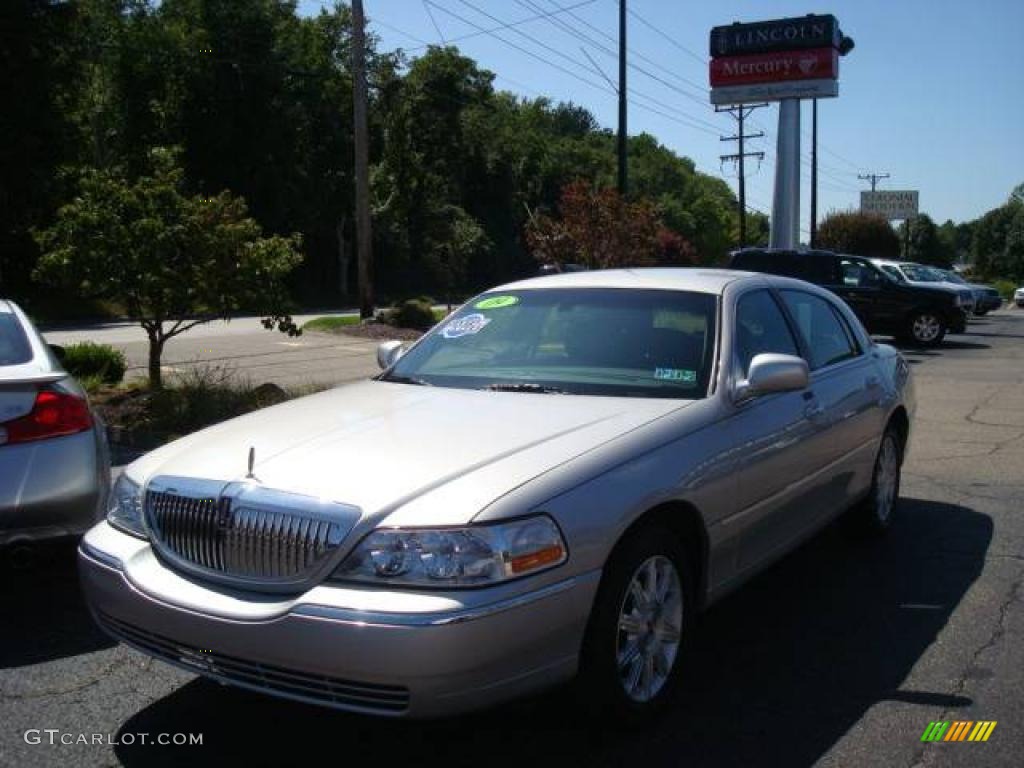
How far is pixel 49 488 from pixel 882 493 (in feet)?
14.8

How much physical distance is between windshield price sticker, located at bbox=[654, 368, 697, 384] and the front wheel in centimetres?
1896

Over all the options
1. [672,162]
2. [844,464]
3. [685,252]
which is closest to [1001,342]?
[685,252]

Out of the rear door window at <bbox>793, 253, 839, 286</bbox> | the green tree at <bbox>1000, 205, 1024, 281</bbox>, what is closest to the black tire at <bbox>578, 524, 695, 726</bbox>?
the rear door window at <bbox>793, 253, 839, 286</bbox>

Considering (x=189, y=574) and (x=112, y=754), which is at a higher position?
(x=189, y=574)

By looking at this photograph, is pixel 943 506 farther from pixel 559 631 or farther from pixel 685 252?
pixel 685 252

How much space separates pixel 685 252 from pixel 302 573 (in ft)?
121

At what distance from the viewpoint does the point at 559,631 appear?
3107 mm

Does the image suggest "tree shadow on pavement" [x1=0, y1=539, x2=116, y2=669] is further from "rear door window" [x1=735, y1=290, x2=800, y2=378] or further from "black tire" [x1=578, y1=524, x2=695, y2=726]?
"rear door window" [x1=735, y1=290, x2=800, y2=378]

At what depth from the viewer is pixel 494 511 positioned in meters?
3.04

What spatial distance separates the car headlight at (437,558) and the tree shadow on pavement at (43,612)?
1.99 metres

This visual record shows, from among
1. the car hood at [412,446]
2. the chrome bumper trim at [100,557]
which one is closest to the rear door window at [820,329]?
the car hood at [412,446]

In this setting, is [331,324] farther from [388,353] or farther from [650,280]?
[650,280]

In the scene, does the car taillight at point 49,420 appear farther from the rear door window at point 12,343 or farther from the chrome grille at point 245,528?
the chrome grille at point 245,528

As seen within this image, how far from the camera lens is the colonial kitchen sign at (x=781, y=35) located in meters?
33.0
